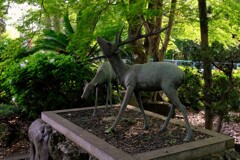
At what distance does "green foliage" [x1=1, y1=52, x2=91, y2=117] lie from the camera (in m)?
5.38

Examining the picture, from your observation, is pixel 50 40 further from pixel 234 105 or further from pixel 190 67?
pixel 234 105

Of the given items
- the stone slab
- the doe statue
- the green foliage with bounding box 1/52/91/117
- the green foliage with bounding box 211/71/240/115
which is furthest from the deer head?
the green foliage with bounding box 1/52/91/117

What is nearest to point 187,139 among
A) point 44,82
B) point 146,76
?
point 146,76

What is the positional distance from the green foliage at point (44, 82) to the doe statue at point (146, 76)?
2.39 meters

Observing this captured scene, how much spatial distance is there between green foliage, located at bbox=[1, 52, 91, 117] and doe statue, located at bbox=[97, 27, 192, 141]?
239cm

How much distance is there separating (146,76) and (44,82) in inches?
118

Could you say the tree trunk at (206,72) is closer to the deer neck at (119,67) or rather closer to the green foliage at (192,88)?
the green foliage at (192,88)

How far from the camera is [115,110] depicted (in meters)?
4.79

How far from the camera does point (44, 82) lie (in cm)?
548

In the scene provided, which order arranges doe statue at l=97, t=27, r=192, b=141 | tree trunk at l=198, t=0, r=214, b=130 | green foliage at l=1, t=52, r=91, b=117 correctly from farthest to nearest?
green foliage at l=1, t=52, r=91, b=117 < tree trunk at l=198, t=0, r=214, b=130 < doe statue at l=97, t=27, r=192, b=141

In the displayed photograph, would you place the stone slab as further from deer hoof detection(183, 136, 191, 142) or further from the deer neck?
the deer neck

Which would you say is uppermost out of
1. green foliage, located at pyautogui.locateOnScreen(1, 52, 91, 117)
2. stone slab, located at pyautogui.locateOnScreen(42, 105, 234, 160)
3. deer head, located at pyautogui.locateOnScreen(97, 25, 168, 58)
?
deer head, located at pyautogui.locateOnScreen(97, 25, 168, 58)

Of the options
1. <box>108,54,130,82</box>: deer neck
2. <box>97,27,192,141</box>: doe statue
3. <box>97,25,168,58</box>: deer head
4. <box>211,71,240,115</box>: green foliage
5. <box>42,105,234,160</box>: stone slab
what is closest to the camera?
<box>42,105,234,160</box>: stone slab

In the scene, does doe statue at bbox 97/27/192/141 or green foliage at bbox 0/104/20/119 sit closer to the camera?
doe statue at bbox 97/27/192/141
